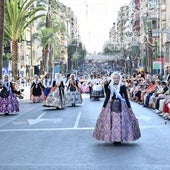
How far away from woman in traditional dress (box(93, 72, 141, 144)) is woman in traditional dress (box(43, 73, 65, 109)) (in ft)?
45.7

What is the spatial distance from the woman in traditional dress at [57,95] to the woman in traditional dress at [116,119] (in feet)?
45.7

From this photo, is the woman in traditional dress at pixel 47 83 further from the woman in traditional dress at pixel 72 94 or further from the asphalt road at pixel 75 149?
the asphalt road at pixel 75 149

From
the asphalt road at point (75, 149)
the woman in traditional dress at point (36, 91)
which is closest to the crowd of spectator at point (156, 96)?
the asphalt road at point (75, 149)

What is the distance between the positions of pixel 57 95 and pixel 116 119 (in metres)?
14.3

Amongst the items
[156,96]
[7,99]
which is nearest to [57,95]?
[7,99]

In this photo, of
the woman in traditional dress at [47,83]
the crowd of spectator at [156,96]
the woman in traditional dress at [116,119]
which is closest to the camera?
the woman in traditional dress at [116,119]

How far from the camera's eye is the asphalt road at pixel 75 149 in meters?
10.1

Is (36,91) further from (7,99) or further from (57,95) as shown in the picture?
(7,99)

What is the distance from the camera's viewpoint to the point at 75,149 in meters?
12.3

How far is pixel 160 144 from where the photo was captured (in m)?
13.0

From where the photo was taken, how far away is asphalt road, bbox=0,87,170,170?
10.1m

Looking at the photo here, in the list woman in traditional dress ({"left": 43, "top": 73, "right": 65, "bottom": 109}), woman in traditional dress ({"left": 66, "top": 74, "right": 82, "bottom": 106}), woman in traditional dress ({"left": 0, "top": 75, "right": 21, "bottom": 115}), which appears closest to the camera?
woman in traditional dress ({"left": 0, "top": 75, "right": 21, "bottom": 115})

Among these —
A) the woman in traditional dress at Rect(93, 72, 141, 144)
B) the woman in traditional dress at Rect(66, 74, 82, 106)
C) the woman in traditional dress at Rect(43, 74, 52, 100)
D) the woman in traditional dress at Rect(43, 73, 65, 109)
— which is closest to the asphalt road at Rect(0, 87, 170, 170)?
the woman in traditional dress at Rect(93, 72, 141, 144)

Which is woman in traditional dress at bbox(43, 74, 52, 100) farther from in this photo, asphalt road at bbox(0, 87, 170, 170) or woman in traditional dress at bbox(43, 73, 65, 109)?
asphalt road at bbox(0, 87, 170, 170)
